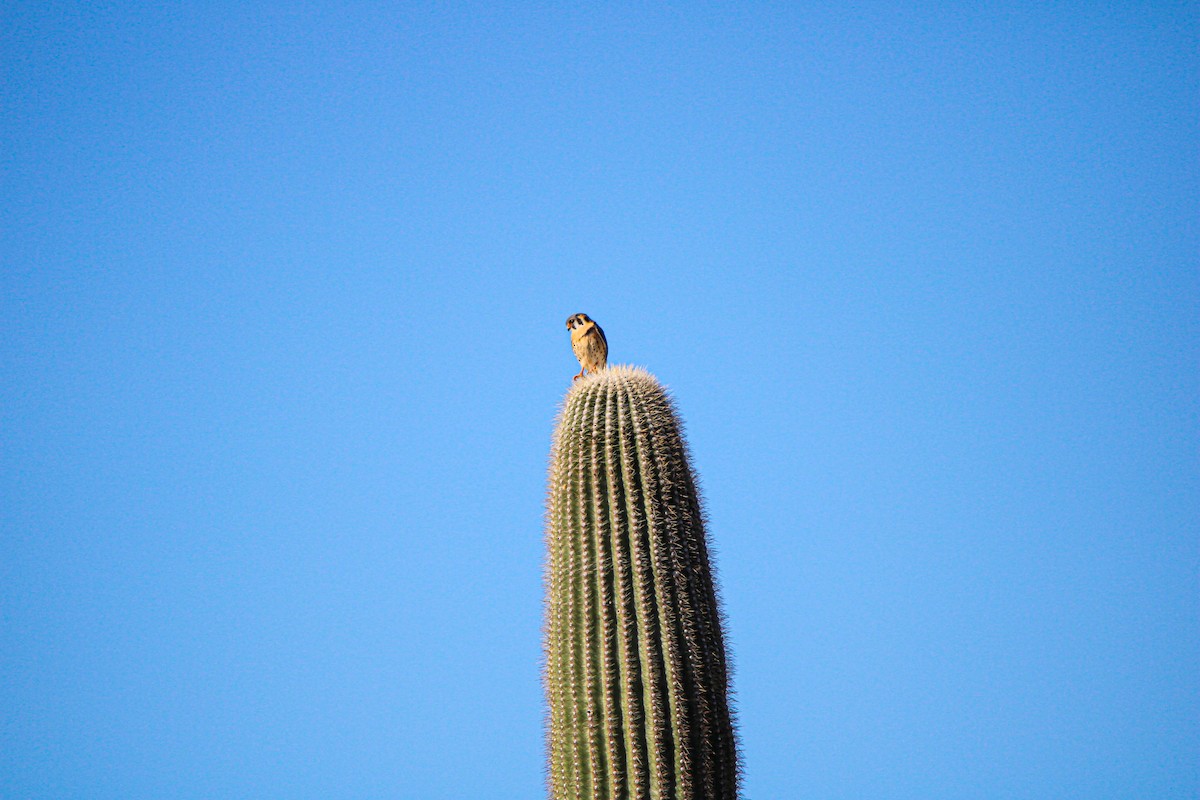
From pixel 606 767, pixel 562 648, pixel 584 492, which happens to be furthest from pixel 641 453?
pixel 606 767

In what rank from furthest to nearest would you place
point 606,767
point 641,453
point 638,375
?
point 638,375 < point 641,453 < point 606,767

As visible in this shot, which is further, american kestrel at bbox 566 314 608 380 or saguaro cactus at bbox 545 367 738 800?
american kestrel at bbox 566 314 608 380

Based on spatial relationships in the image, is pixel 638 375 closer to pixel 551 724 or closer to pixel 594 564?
pixel 594 564

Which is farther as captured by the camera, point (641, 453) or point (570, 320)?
point (570, 320)

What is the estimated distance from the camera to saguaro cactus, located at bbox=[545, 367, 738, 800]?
242 inches

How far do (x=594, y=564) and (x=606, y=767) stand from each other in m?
0.97

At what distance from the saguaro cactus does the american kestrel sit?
947 mm

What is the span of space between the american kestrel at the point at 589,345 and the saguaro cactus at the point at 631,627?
3.11ft

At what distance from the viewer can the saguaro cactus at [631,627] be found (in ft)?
20.1

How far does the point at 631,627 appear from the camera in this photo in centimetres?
623

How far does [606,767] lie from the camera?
20.2 feet

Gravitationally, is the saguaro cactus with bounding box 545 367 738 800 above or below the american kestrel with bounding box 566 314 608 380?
below

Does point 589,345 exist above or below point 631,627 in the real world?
above

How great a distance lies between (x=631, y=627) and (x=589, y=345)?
2.03 metres
